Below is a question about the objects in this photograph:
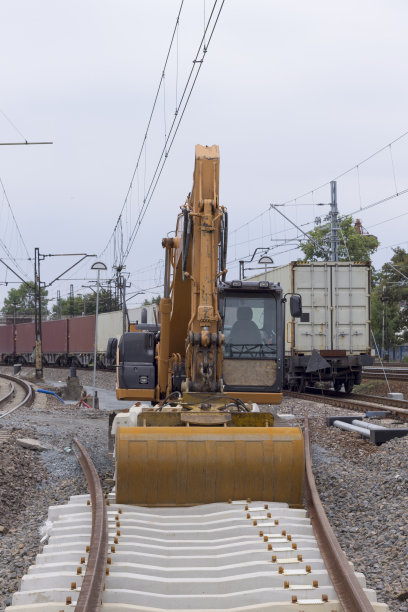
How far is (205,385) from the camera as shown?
326 inches

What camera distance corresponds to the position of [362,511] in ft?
24.8

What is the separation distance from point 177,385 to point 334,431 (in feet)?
13.3

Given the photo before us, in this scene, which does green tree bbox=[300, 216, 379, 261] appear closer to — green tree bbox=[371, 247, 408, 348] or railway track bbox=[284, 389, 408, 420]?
green tree bbox=[371, 247, 408, 348]

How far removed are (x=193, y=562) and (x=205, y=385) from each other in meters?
3.16

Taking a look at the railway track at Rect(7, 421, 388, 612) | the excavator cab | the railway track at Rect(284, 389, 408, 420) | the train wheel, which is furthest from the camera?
the train wheel

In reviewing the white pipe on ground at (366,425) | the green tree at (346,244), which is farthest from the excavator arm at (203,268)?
the green tree at (346,244)

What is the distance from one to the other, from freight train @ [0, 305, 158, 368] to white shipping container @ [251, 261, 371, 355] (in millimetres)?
21792

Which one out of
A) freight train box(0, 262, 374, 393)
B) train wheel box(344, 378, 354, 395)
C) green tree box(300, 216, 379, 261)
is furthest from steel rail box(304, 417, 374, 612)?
green tree box(300, 216, 379, 261)

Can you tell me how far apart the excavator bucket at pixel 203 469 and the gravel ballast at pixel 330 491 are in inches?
30.4

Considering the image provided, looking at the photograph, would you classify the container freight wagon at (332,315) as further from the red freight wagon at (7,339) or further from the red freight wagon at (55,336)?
the red freight wagon at (7,339)

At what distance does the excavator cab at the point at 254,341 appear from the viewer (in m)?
11.1

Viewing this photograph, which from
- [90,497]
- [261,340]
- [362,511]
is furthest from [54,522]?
[261,340]

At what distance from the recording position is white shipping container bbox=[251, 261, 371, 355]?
2273 cm

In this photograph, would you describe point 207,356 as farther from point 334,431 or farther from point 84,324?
point 84,324
